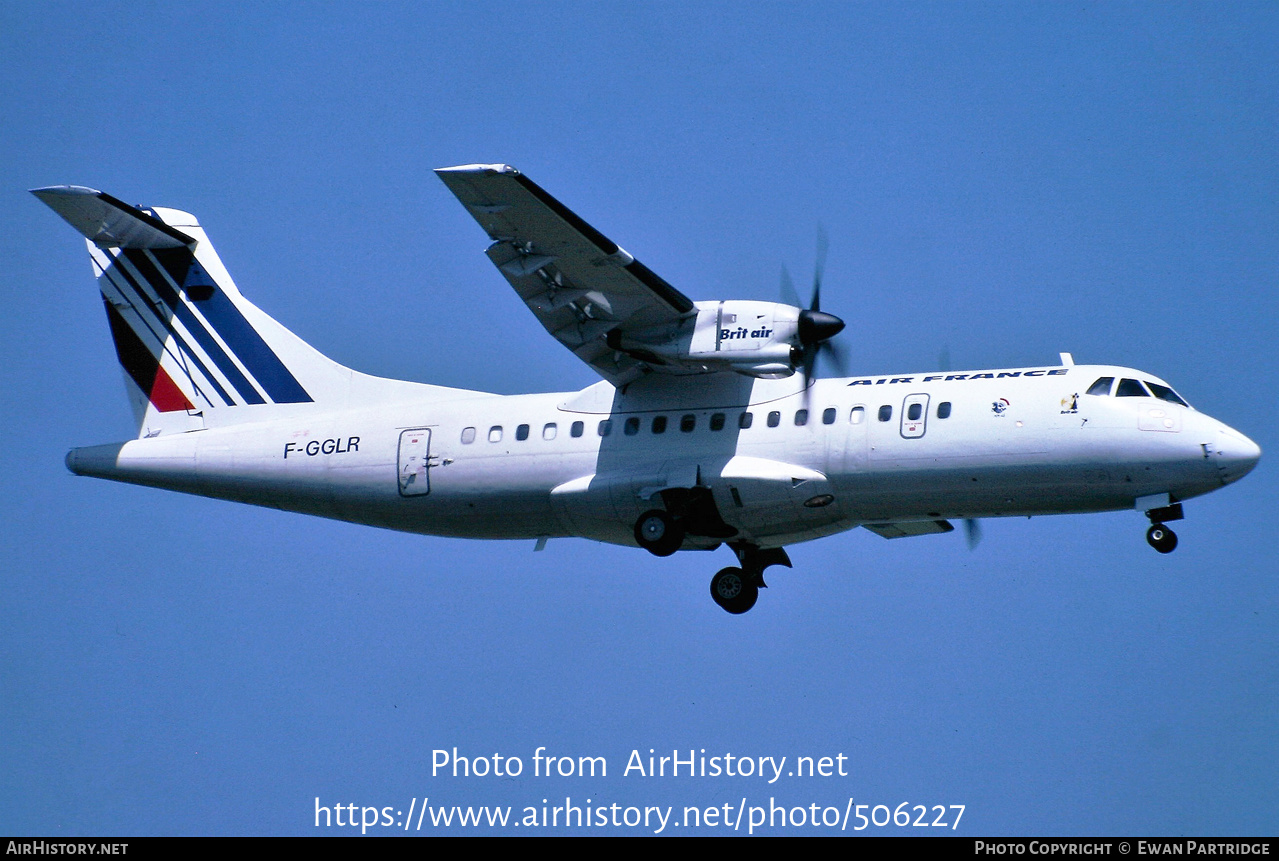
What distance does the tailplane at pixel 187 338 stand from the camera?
22672 millimetres

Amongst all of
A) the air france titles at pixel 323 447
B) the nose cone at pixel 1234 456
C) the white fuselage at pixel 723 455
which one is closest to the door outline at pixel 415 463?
the white fuselage at pixel 723 455

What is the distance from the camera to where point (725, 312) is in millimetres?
19359

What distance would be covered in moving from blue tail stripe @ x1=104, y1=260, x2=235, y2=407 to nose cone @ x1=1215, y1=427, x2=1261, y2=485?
12.9 m

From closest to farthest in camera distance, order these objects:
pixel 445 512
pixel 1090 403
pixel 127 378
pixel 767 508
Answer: pixel 1090 403 < pixel 767 508 < pixel 445 512 < pixel 127 378

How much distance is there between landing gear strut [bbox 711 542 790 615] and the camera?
21.6 meters

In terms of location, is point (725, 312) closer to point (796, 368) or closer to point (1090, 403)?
point (796, 368)

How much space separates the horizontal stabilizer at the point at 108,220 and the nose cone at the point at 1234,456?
46.4ft

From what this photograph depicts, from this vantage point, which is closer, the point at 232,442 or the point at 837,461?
the point at 837,461

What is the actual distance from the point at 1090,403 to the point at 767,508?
3.92 metres

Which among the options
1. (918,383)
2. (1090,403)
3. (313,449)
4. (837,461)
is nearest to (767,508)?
(837,461)

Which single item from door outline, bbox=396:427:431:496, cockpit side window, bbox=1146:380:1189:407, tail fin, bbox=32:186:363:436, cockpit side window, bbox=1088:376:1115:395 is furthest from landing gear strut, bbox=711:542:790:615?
tail fin, bbox=32:186:363:436

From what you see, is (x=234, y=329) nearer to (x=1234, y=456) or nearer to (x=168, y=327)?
(x=168, y=327)

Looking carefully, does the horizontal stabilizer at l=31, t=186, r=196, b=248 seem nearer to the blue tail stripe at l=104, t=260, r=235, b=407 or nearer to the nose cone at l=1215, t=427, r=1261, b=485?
the blue tail stripe at l=104, t=260, r=235, b=407

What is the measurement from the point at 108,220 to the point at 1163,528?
1425cm
